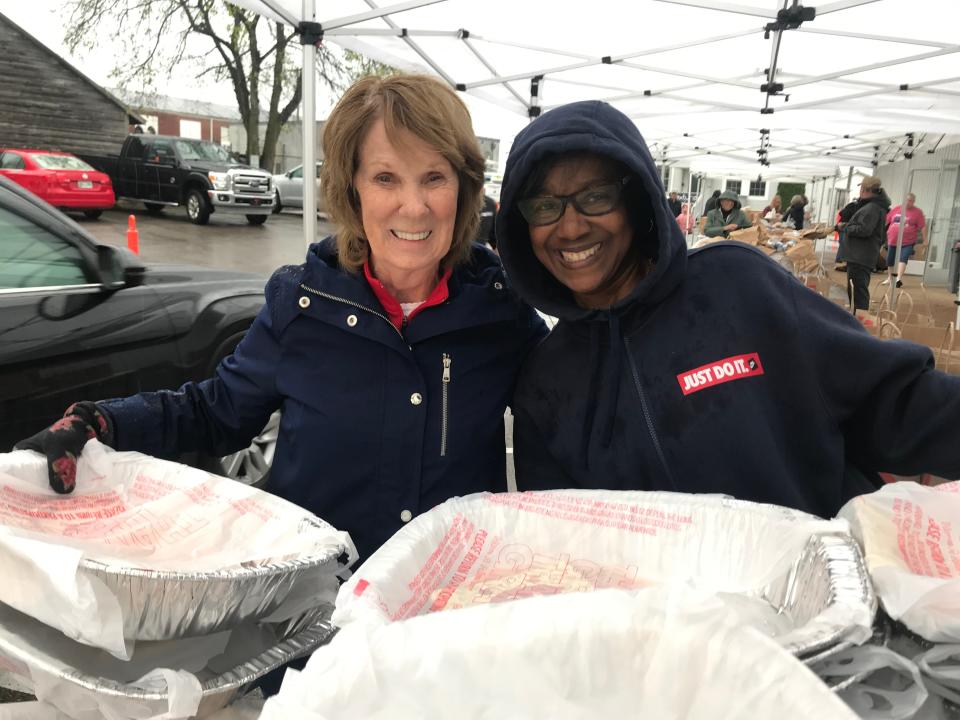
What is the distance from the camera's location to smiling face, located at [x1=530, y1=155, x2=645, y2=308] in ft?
4.81

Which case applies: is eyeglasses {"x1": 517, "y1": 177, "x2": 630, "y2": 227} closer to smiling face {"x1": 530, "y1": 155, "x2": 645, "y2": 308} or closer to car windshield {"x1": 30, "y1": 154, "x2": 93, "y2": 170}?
smiling face {"x1": 530, "y1": 155, "x2": 645, "y2": 308}

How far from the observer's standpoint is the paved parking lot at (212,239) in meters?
11.9

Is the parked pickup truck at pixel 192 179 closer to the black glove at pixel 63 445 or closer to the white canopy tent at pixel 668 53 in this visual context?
the white canopy tent at pixel 668 53

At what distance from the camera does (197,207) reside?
15188 mm

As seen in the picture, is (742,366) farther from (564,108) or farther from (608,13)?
(608,13)

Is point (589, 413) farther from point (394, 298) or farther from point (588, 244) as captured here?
point (394, 298)

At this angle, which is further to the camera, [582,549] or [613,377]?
[613,377]

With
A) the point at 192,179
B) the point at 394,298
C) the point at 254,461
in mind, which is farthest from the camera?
the point at 192,179

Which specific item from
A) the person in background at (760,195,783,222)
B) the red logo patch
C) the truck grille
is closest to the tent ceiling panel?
the red logo patch

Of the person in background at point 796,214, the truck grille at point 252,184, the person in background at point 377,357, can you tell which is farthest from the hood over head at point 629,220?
the person in background at point 796,214

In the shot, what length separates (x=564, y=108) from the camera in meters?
1.47

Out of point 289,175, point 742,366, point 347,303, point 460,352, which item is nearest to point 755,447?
point 742,366

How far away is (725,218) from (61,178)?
9.52m

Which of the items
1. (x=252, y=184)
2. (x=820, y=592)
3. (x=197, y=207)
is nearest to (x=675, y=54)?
(x=820, y=592)
